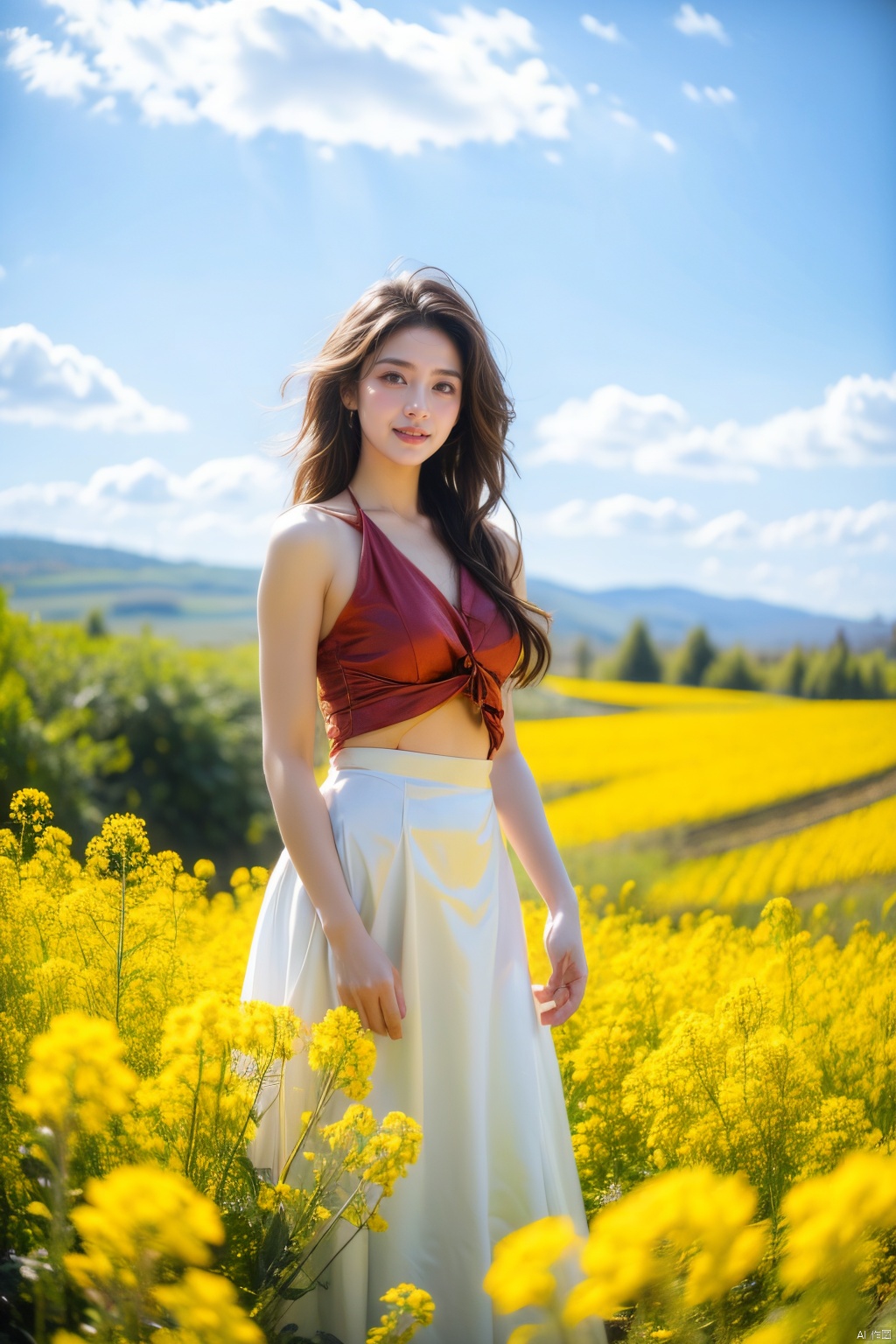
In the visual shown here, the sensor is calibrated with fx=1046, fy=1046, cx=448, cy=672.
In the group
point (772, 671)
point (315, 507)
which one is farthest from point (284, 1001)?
point (772, 671)

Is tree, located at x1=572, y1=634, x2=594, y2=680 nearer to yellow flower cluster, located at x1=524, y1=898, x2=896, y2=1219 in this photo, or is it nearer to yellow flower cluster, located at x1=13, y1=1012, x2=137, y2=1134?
yellow flower cluster, located at x1=524, y1=898, x2=896, y2=1219

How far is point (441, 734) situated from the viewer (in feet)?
5.78

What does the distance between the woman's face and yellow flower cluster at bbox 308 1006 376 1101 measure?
95cm

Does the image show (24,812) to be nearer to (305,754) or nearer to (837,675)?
(305,754)

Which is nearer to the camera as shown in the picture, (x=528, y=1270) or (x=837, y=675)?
(x=528, y=1270)

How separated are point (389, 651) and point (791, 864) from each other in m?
2.68

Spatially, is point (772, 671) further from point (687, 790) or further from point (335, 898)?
point (335, 898)

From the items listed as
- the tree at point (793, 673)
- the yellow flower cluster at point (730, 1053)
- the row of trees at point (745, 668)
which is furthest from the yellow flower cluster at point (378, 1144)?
the tree at point (793, 673)

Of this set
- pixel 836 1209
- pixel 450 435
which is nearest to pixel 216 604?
pixel 450 435

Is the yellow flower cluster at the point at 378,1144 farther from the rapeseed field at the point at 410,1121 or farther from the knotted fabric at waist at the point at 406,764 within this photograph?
the knotted fabric at waist at the point at 406,764

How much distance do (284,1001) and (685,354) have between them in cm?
344

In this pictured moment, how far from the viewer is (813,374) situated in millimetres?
4152

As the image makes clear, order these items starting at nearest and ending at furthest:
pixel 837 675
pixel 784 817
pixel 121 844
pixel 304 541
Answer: pixel 304 541, pixel 121 844, pixel 784 817, pixel 837 675

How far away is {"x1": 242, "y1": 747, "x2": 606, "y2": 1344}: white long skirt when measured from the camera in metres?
1.59
